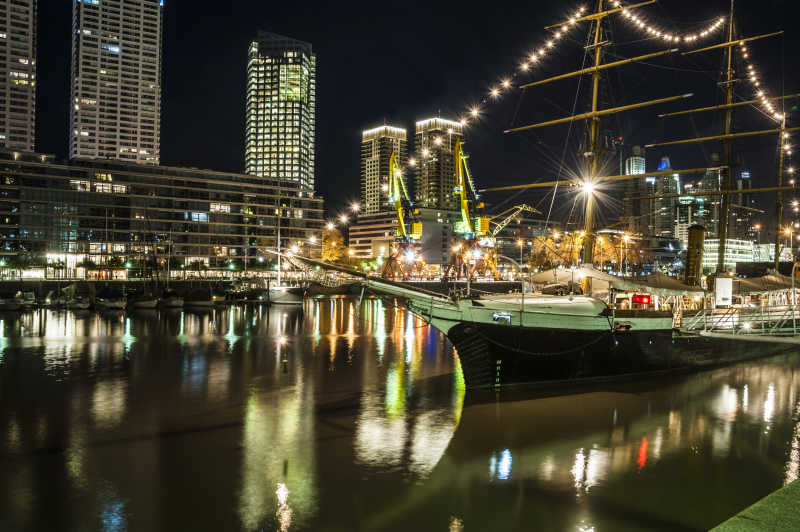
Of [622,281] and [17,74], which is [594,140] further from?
[17,74]

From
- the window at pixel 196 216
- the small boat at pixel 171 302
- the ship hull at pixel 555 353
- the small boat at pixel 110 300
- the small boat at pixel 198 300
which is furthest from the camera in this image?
the window at pixel 196 216

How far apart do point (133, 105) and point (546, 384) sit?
18263cm

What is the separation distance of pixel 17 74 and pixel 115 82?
2506 cm

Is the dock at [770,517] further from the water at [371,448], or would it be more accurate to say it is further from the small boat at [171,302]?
the small boat at [171,302]

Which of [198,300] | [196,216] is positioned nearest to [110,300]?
[198,300]

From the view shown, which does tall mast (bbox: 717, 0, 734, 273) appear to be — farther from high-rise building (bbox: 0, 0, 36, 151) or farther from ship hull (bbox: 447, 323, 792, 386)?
high-rise building (bbox: 0, 0, 36, 151)

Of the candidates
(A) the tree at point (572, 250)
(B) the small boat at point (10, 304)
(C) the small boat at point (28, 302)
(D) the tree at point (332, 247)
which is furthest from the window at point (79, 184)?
(A) the tree at point (572, 250)

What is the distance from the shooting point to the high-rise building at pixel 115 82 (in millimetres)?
164625

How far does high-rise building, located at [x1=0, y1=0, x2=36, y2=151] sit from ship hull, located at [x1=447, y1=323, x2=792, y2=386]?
17002 centimetres

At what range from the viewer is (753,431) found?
1539cm

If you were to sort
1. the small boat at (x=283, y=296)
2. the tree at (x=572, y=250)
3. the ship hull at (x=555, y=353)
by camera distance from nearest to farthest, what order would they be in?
the ship hull at (x=555, y=353)
the tree at (x=572, y=250)
the small boat at (x=283, y=296)

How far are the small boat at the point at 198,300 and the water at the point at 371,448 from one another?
1493 inches

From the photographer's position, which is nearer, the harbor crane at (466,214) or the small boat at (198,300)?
the small boat at (198,300)

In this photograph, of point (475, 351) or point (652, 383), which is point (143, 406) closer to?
point (475, 351)
